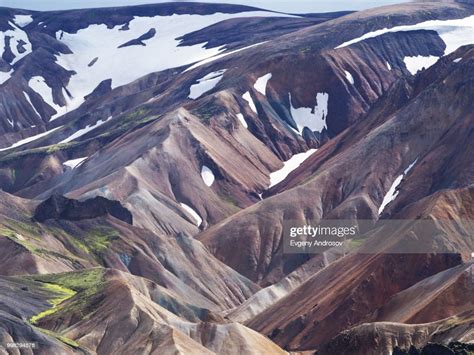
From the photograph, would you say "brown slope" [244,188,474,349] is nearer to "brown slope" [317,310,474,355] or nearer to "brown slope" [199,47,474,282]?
"brown slope" [317,310,474,355]

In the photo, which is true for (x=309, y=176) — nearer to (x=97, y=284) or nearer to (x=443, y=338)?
(x=97, y=284)

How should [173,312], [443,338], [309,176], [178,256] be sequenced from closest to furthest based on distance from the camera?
[443,338] < [173,312] < [178,256] < [309,176]

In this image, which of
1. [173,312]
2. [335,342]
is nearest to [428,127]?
[173,312]

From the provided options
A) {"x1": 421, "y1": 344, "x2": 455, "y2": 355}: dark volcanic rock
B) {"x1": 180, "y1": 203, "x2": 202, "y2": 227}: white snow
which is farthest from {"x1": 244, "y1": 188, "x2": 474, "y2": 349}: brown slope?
{"x1": 180, "y1": 203, "x2": 202, "y2": 227}: white snow

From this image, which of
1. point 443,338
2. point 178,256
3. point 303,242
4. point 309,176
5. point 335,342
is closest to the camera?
point 443,338

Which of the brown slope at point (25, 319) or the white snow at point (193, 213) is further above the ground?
the brown slope at point (25, 319)

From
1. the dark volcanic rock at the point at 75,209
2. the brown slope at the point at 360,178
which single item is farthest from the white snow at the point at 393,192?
the dark volcanic rock at the point at 75,209

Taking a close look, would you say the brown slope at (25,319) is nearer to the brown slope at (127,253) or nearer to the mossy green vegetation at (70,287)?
the mossy green vegetation at (70,287)

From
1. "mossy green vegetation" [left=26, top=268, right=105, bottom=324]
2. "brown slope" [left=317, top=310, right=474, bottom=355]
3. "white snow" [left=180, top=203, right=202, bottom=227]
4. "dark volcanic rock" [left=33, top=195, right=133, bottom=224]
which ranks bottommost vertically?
"white snow" [left=180, top=203, right=202, bottom=227]
